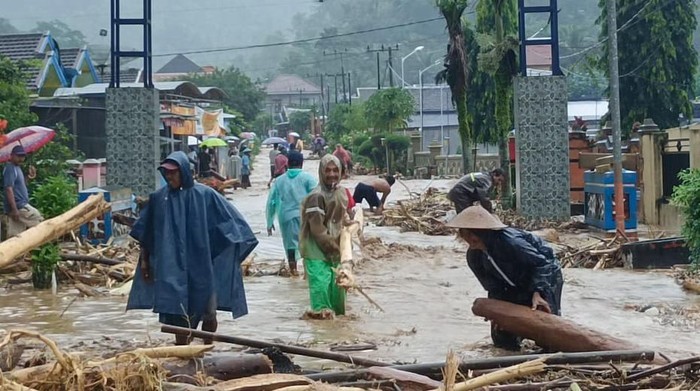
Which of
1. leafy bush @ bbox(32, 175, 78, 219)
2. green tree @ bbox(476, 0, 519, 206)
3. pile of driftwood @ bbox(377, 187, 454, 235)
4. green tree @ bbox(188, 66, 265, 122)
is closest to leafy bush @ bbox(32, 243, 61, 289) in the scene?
leafy bush @ bbox(32, 175, 78, 219)

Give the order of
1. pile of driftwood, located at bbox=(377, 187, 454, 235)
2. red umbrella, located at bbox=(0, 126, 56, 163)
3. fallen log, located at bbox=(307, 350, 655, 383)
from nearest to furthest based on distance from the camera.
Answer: fallen log, located at bbox=(307, 350, 655, 383) < red umbrella, located at bbox=(0, 126, 56, 163) < pile of driftwood, located at bbox=(377, 187, 454, 235)

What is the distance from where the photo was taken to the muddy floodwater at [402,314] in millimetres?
9344

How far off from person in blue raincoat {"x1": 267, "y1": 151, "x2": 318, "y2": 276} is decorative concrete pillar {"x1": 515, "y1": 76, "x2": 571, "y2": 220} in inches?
312

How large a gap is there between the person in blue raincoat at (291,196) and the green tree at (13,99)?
6897 mm

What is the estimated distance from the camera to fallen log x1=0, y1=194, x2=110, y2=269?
20.8 feet

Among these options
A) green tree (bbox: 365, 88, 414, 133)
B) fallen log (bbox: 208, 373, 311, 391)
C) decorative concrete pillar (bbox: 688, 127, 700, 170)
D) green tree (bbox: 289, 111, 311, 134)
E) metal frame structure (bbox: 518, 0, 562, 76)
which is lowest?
fallen log (bbox: 208, 373, 311, 391)

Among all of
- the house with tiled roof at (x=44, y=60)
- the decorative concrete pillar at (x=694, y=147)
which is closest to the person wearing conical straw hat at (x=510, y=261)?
the decorative concrete pillar at (x=694, y=147)

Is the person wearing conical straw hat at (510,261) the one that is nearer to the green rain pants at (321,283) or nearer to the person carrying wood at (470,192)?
the green rain pants at (321,283)

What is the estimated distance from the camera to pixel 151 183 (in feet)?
66.6

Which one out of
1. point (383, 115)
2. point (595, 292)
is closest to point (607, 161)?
point (595, 292)

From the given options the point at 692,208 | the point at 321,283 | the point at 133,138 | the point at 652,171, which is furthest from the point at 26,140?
the point at 652,171

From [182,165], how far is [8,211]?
6.70 meters

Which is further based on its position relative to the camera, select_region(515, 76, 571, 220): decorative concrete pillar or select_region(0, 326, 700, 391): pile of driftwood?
select_region(515, 76, 571, 220): decorative concrete pillar

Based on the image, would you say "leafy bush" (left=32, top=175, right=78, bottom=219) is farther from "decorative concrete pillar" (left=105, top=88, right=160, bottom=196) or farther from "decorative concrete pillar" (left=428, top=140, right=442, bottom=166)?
"decorative concrete pillar" (left=428, top=140, right=442, bottom=166)
